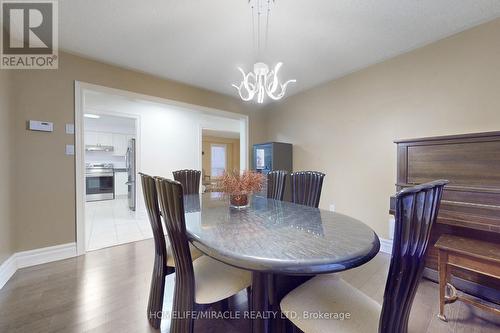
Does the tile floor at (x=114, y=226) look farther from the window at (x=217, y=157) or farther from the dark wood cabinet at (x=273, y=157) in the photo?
the window at (x=217, y=157)

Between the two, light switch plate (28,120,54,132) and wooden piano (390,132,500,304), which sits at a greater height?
light switch plate (28,120,54,132)


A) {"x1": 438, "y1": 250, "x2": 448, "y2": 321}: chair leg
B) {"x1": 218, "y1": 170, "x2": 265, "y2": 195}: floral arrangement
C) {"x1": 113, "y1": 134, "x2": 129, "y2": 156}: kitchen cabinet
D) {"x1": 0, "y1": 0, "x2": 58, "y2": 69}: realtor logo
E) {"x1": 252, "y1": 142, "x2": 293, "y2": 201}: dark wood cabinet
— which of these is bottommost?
{"x1": 438, "y1": 250, "x2": 448, "y2": 321}: chair leg

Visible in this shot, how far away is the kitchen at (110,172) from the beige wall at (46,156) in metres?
1.53

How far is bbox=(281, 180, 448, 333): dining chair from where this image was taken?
2.42 feet

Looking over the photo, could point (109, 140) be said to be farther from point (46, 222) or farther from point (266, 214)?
point (266, 214)

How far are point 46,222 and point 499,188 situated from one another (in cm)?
441

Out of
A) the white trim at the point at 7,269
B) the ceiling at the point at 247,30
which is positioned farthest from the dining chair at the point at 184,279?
the white trim at the point at 7,269

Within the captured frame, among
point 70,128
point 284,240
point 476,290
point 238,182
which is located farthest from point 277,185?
point 70,128

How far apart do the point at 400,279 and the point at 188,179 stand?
249 cm

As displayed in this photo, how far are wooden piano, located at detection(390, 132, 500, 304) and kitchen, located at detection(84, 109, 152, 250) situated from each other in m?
4.17

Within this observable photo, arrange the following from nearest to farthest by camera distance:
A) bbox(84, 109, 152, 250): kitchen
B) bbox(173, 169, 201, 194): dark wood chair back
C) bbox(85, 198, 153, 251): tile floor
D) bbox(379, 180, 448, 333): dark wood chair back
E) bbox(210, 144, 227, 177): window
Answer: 1. bbox(379, 180, 448, 333): dark wood chair back
2. bbox(173, 169, 201, 194): dark wood chair back
3. bbox(85, 198, 153, 251): tile floor
4. bbox(84, 109, 152, 250): kitchen
5. bbox(210, 144, 227, 177): window

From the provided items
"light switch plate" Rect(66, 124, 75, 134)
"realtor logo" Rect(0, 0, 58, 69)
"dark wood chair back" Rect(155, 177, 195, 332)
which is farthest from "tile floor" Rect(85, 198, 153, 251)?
"dark wood chair back" Rect(155, 177, 195, 332)

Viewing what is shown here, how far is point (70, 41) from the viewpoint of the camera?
240 centimetres

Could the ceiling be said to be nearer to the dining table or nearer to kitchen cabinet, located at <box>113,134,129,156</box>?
the dining table
